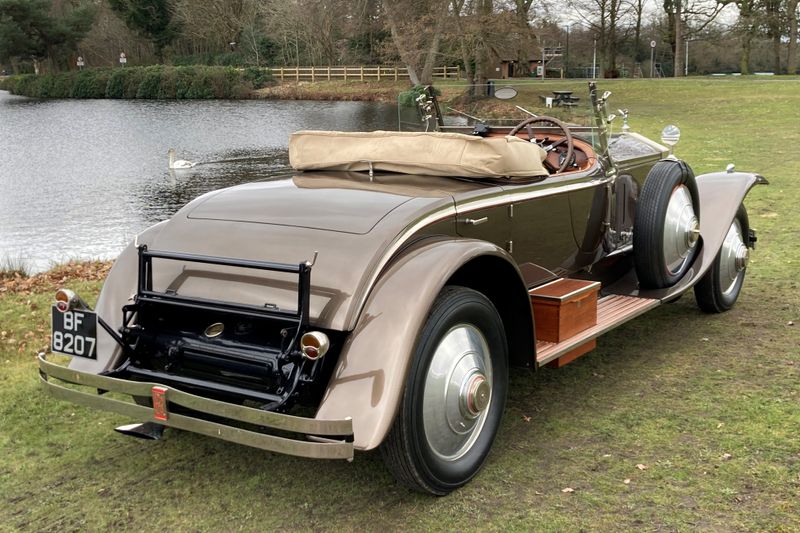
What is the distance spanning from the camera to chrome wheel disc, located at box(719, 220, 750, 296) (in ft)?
18.3

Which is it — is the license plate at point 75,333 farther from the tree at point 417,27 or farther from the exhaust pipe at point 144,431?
the tree at point 417,27

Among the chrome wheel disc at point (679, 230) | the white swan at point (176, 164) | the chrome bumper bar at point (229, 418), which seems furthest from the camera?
the white swan at point (176, 164)

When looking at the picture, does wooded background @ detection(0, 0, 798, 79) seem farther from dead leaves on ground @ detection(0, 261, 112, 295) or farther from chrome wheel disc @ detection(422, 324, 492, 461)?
chrome wheel disc @ detection(422, 324, 492, 461)

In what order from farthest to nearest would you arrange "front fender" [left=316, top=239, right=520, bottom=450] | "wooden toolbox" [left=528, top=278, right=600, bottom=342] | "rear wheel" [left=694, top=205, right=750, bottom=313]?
"rear wheel" [left=694, top=205, right=750, bottom=313], "wooden toolbox" [left=528, top=278, right=600, bottom=342], "front fender" [left=316, top=239, right=520, bottom=450]

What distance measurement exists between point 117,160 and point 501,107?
17918 mm

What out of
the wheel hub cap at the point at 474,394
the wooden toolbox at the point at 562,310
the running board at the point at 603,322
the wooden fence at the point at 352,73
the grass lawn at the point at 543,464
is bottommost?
the grass lawn at the point at 543,464

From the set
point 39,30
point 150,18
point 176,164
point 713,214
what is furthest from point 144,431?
point 150,18

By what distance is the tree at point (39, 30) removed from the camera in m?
56.2

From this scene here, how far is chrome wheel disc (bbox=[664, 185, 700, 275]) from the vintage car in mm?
673

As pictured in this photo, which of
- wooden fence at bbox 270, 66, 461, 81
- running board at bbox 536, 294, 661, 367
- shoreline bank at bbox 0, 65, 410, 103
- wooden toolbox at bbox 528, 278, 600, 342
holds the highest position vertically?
wooden fence at bbox 270, 66, 461, 81

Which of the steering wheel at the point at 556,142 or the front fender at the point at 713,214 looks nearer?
the steering wheel at the point at 556,142

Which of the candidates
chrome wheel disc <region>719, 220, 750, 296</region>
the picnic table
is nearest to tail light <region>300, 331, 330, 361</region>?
the picnic table

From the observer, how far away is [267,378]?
3.03 meters

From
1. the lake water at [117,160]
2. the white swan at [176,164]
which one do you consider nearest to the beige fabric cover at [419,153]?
the lake water at [117,160]
